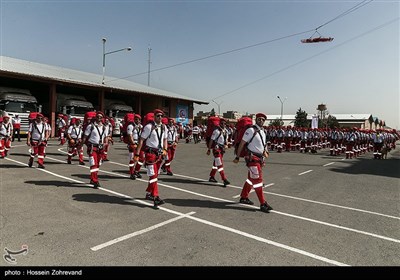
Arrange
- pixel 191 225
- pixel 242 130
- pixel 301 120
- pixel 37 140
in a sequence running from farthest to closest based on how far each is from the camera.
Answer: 1. pixel 301 120
2. pixel 37 140
3. pixel 242 130
4. pixel 191 225

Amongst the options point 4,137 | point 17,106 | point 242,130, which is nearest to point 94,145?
point 242,130

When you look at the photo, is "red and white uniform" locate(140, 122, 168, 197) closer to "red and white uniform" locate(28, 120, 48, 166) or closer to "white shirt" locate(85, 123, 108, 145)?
"white shirt" locate(85, 123, 108, 145)

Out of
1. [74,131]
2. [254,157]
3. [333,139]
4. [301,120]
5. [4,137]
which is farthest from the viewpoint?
[301,120]

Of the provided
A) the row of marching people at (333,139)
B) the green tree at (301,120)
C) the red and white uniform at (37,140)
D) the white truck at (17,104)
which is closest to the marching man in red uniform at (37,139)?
the red and white uniform at (37,140)

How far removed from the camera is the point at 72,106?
25.8 metres

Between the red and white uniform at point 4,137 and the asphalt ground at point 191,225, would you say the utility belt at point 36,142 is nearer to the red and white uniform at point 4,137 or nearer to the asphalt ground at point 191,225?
the asphalt ground at point 191,225

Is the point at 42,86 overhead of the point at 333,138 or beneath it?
overhead

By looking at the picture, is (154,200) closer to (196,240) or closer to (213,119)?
(196,240)

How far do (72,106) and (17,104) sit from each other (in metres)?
4.49

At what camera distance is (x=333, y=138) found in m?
21.8

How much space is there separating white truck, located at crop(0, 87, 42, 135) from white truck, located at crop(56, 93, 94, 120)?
2967 mm

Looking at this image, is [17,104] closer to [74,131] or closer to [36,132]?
[74,131]
